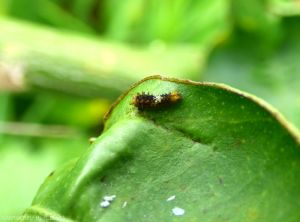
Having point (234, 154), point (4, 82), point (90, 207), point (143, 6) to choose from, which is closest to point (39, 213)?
point (90, 207)

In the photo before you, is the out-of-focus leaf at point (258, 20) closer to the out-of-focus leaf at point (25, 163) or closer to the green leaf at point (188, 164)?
the out-of-focus leaf at point (25, 163)

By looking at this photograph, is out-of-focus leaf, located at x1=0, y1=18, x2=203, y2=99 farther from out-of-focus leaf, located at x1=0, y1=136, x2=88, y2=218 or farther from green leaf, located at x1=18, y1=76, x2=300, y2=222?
green leaf, located at x1=18, y1=76, x2=300, y2=222

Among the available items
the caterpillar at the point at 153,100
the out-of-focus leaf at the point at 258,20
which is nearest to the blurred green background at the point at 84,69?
the out-of-focus leaf at the point at 258,20

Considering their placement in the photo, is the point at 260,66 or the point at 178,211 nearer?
the point at 178,211

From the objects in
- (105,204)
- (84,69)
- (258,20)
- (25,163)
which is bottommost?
(105,204)

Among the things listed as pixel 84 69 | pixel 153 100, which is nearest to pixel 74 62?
pixel 84 69

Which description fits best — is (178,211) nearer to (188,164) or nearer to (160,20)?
(188,164)
